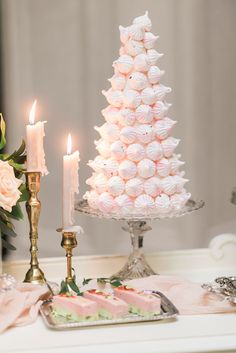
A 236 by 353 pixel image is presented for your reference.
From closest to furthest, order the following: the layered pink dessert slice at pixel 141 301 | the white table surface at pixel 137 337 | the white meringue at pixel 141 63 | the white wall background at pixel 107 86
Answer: the white table surface at pixel 137 337, the layered pink dessert slice at pixel 141 301, the white meringue at pixel 141 63, the white wall background at pixel 107 86

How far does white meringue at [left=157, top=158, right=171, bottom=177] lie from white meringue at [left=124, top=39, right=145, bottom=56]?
0.24 metres

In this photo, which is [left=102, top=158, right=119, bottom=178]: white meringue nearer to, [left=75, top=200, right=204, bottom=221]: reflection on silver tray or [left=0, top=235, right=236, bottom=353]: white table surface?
[left=75, top=200, right=204, bottom=221]: reflection on silver tray

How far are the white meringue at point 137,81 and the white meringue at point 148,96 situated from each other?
Result: 0.01m

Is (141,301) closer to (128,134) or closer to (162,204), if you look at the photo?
(162,204)

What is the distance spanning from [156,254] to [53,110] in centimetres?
54

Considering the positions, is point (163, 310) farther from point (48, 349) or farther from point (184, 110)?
point (184, 110)

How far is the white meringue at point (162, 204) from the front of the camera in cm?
151

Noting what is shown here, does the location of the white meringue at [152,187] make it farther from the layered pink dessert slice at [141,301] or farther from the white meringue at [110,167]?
the layered pink dessert slice at [141,301]

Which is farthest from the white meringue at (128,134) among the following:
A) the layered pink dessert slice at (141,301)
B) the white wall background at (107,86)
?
the white wall background at (107,86)

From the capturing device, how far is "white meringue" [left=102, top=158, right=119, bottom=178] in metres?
1.52

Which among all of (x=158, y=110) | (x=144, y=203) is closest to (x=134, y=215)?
(x=144, y=203)

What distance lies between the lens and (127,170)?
150cm

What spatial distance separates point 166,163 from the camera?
1522 millimetres

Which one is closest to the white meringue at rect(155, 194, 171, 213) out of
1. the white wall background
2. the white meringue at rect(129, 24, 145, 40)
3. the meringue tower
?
the meringue tower
